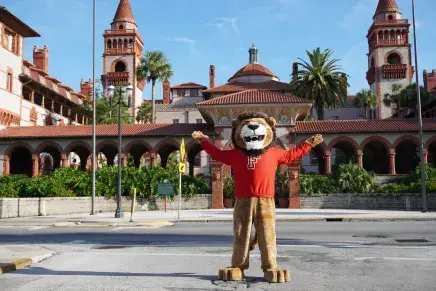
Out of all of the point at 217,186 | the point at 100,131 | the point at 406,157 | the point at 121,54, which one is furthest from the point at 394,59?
the point at 217,186

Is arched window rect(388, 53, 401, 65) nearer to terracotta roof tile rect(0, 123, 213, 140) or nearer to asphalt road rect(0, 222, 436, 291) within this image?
terracotta roof tile rect(0, 123, 213, 140)

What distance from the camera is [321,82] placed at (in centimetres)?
4481

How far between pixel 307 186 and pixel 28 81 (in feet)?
92.5

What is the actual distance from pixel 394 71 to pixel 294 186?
134 feet

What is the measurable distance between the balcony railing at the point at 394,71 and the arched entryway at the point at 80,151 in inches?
1605

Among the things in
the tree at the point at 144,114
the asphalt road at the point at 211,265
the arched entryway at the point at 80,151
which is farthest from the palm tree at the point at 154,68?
the asphalt road at the point at 211,265

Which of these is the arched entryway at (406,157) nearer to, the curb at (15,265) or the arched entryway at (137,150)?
the arched entryway at (137,150)

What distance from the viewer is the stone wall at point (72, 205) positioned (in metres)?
23.5

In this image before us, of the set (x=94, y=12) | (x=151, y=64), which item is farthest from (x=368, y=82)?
(x=94, y=12)

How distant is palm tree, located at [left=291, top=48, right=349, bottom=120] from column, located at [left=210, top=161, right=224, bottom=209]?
18.0 m

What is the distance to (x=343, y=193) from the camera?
97.1 ft

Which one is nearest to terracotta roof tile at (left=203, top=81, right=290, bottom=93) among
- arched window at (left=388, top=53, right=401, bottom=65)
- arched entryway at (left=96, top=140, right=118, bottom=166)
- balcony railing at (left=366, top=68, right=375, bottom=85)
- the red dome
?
the red dome

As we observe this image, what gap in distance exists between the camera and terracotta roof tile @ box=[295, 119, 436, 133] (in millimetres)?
35406

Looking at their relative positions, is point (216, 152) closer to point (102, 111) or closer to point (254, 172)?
point (254, 172)
